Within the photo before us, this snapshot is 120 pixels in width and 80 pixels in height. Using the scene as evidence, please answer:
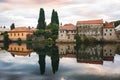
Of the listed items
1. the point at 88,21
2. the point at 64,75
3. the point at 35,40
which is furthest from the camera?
the point at 35,40

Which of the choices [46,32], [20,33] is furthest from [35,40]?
[20,33]

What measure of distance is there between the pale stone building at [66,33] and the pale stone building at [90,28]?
2.58m

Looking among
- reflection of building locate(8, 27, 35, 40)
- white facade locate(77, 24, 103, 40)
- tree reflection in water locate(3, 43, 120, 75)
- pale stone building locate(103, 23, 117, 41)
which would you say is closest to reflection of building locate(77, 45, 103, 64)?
tree reflection in water locate(3, 43, 120, 75)

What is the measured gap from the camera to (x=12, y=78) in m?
20.0

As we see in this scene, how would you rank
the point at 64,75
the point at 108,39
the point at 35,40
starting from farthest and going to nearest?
the point at 35,40 < the point at 108,39 < the point at 64,75

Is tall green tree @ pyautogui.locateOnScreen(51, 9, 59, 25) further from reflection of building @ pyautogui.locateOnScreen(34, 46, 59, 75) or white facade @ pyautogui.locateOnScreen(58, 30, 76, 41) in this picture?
reflection of building @ pyautogui.locateOnScreen(34, 46, 59, 75)

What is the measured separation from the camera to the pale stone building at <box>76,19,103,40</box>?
8764cm

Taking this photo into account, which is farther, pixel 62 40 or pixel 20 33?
pixel 20 33

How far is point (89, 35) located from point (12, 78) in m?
69.8

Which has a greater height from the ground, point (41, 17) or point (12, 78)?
point (41, 17)

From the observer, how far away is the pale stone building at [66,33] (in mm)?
92750

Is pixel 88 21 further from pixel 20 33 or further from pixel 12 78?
pixel 12 78

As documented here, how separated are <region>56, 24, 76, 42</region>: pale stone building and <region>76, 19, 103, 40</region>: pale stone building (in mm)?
2579

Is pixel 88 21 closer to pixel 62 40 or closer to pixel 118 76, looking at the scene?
pixel 62 40
